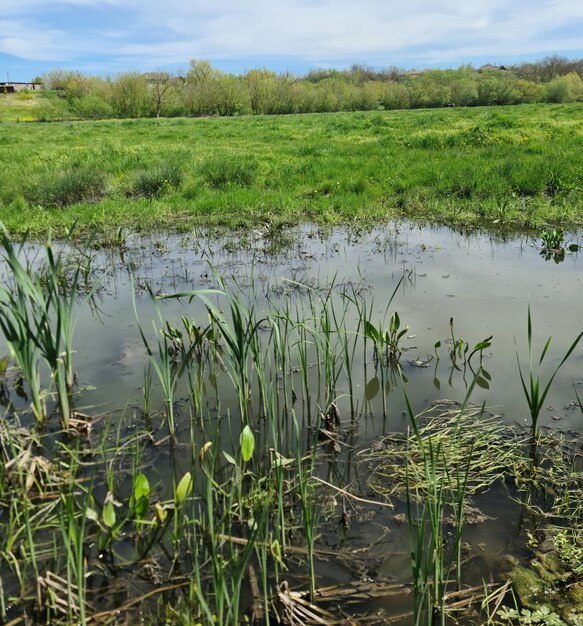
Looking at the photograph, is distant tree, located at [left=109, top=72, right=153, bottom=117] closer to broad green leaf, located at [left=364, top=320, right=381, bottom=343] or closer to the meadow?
the meadow

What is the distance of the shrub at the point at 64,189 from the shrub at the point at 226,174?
2196 mm

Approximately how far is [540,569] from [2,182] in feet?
39.1

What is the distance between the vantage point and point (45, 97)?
208 feet

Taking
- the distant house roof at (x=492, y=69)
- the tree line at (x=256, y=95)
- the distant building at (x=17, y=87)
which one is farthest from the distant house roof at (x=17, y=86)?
the distant house roof at (x=492, y=69)

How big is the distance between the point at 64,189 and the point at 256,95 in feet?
162

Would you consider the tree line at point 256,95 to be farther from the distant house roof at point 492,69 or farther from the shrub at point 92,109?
the distant house roof at point 492,69

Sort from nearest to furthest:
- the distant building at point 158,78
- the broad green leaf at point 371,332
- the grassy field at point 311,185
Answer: the broad green leaf at point 371,332 → the grassy field at point 311,185 → the distant building at point 158,78

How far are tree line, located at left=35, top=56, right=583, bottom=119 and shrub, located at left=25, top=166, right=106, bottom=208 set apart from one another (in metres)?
40.8

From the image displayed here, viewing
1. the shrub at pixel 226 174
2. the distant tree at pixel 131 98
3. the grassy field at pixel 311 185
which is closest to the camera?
the grassy field at pixel 311 185

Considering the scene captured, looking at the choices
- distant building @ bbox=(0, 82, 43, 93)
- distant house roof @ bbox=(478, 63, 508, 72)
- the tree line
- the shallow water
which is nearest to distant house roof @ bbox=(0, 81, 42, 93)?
distant building @ bbox=(0, 82, 43, 93)

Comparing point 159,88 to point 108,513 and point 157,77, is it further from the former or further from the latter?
point 108,513

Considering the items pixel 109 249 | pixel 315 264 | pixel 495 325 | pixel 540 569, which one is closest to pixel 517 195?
pixel 315 264

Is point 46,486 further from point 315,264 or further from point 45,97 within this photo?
point 45,97

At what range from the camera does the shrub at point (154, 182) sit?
37.5ft
